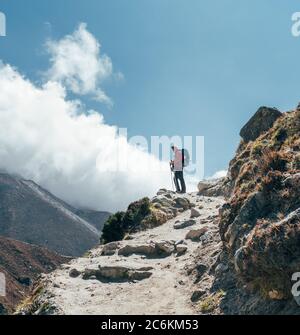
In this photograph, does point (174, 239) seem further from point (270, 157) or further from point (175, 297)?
point (270, 157)

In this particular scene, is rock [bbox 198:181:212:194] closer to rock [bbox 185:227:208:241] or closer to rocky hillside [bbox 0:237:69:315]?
rock [bbox 185:227:208:241]

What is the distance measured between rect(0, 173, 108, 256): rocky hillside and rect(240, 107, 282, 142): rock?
135990mm

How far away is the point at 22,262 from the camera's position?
98500 millimetres

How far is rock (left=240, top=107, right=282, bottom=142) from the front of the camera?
2233 cm

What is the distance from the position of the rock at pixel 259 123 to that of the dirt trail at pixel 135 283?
180 inches

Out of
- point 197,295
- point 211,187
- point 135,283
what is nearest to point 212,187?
point 211,187

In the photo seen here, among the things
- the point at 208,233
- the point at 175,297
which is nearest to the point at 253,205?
the point at 175,297

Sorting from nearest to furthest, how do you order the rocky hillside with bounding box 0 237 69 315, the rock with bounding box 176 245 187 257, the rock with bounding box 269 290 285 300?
the rock with bounding box 269 290 285 300 < the rock with bounding box 176 245 187 257 < the rocky hillside with bounding box 0 237 69 315

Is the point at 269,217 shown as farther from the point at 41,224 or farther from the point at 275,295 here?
the point at 41,224

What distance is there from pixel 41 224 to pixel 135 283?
159099 mm

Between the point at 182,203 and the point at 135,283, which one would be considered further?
the point at 182,203

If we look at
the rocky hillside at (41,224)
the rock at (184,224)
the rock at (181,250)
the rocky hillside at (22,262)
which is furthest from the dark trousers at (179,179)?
the rocky hillside at (41,224)

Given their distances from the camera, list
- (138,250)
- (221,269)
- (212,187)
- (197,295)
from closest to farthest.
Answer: (197,295) → (221,269) → (138,250) → (212,187)

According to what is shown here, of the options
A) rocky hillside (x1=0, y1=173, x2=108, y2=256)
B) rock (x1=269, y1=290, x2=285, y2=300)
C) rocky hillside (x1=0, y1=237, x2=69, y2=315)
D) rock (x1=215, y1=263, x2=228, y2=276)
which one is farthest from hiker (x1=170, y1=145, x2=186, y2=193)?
rocky hillside (x1=0, y1=173, x2=108, y2=256)
